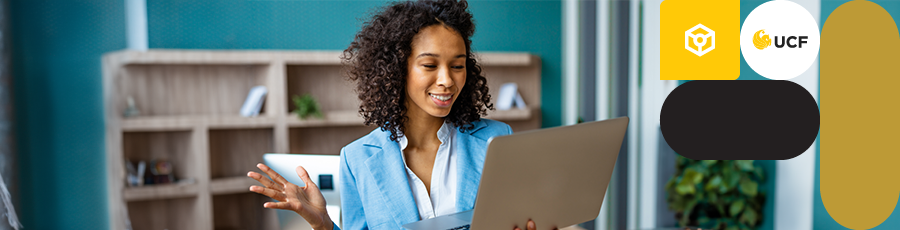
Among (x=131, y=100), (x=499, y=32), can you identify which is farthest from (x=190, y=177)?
(x=499, y=32)

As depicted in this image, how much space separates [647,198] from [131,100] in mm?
2590

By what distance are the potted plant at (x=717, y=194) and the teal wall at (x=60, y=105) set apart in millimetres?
2786

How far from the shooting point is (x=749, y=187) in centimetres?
213

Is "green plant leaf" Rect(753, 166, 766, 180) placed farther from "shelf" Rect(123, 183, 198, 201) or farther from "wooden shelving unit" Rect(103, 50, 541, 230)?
"shelf" Rect(123, 183, 198, 201)

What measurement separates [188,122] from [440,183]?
1.90 meters

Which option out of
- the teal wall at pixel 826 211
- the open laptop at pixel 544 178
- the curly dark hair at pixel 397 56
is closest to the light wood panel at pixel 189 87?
the curly dark hair at pixel 397 56

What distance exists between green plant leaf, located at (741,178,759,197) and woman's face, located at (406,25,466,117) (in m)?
1.67

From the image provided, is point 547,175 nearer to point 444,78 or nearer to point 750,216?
point 444,78

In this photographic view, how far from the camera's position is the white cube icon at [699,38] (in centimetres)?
211

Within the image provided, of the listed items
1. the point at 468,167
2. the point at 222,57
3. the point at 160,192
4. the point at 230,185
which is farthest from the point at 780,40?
the point at 160,192

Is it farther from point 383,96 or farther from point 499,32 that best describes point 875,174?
point 499,32

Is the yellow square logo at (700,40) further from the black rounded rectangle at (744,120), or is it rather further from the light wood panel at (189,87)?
the light wood panel at (189,87)

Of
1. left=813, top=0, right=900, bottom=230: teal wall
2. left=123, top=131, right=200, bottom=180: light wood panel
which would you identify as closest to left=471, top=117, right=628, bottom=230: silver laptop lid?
left=813, top=0, right=900, bottom=230: teal wall

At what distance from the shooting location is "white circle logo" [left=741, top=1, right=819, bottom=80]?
1.85 meters
